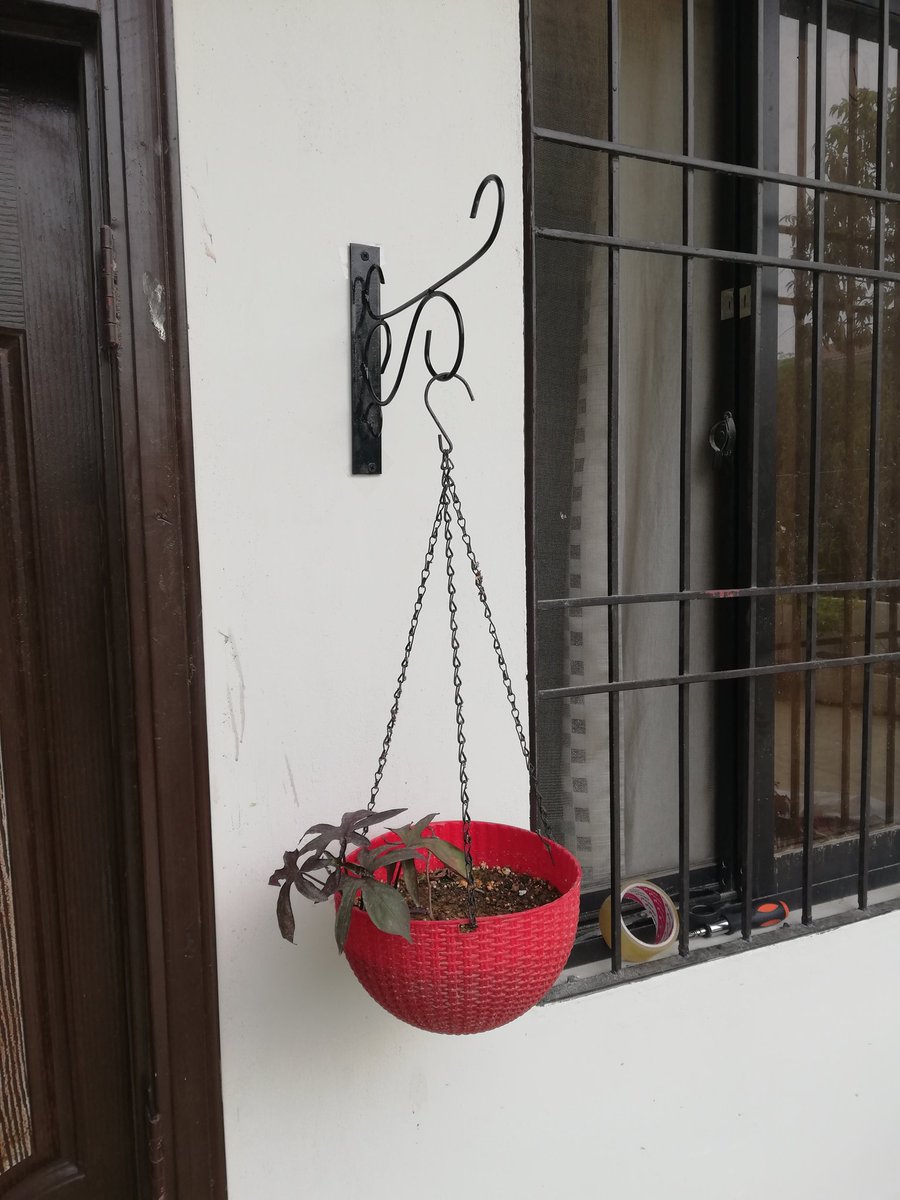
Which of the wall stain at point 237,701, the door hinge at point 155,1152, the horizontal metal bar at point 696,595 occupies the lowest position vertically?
the door hinge at point 155,1152

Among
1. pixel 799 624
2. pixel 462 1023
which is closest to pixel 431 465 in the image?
pixel 462 1023

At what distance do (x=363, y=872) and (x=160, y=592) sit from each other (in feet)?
1.43

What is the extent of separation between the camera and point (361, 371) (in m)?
1.22

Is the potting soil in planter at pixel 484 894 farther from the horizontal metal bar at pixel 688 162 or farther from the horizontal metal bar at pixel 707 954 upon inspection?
the horizontal metal bar at pixel 688 162

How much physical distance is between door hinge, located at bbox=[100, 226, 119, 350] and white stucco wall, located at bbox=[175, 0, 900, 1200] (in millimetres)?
94

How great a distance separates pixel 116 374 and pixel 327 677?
0.48m

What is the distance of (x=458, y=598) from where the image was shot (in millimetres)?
1330

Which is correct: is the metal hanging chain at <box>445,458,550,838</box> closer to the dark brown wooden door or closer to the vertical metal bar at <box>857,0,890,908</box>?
the dark brown wooden door

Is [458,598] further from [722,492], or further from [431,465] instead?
[722,492]

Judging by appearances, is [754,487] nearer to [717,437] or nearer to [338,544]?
[717,437]

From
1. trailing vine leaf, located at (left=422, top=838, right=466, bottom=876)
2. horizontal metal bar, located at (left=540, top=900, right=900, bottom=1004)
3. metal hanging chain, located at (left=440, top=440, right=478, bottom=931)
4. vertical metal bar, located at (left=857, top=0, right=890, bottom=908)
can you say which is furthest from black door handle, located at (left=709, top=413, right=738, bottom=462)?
trailing vine leaf, located at (left=422, top=838, right=466, bottom=876)

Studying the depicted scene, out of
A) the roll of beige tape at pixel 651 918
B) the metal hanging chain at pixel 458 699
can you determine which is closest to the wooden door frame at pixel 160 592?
the metal hanging chain at pixel 458 699

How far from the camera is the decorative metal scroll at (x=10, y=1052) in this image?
1.17m

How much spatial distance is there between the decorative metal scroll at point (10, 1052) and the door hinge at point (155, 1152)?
7.1 inches
